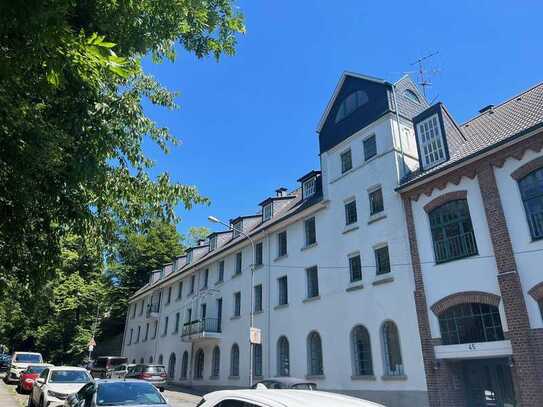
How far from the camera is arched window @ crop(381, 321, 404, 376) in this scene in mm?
16125

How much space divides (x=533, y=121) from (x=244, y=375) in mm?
20186

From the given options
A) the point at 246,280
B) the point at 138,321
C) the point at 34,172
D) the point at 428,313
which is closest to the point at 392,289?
the point at 428,313

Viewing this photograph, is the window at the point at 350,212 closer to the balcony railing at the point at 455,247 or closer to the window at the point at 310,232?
the window at the point at 310,232

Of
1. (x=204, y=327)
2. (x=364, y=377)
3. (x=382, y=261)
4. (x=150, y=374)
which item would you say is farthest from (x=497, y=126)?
(x=150, y=374)

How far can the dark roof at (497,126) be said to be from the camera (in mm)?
14734

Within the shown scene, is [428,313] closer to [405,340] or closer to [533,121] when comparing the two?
[405,340]

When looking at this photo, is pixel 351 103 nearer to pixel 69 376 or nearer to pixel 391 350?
pixel 391 350

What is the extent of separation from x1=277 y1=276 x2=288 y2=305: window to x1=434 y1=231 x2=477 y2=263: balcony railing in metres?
10.1

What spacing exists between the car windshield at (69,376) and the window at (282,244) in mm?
12462

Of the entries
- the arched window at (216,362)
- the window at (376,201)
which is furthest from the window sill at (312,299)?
the arched window at (216,362)

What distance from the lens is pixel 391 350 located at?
16.6 meters

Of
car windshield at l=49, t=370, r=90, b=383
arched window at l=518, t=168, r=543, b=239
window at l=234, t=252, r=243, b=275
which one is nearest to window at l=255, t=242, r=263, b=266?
window at l=234, t=252, r=243, b=275

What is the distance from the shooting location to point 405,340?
15891 mm

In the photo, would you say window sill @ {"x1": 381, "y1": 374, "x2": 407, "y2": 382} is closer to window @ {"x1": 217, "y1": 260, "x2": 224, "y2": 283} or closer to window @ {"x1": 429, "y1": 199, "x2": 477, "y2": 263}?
window @ {"x1": 429, "y1": 199, "x2": 477, "y2": 263}
